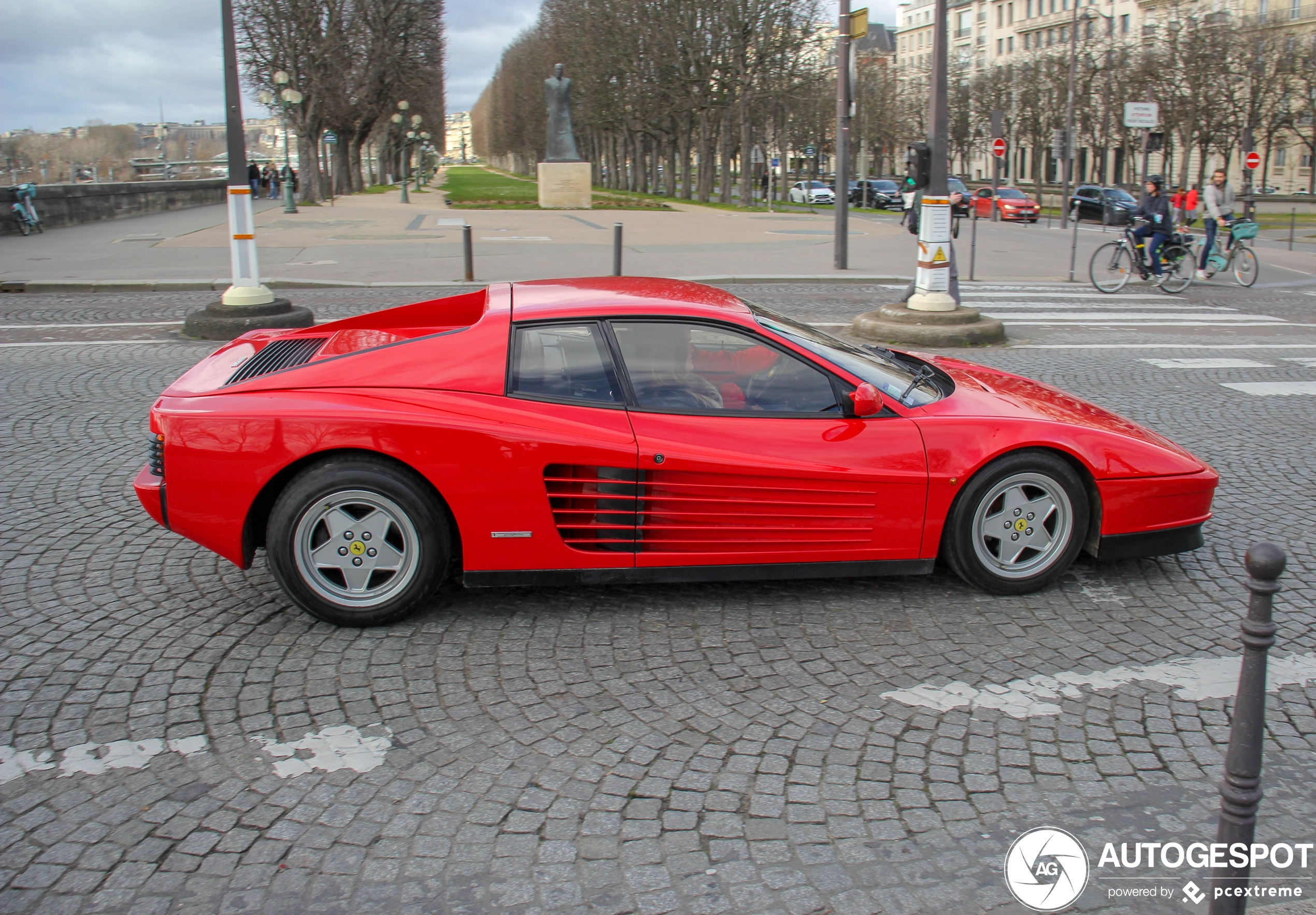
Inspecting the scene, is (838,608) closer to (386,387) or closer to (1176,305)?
(386,387)

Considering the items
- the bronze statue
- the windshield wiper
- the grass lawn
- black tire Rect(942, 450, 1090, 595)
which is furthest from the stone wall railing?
black tire Rect(942, 450, 1090, 595)

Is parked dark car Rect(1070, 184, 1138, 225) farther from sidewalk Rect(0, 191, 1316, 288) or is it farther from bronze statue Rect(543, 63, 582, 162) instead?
bronze statue Rect(543, 63, 582, 162)

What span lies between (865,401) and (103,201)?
35.1m

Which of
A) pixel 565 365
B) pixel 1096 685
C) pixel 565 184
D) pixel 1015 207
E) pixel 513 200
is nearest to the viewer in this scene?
pixel 1096 685

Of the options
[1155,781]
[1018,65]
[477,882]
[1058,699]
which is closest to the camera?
[477,882]

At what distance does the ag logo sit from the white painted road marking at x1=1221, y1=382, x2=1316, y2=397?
750 cm

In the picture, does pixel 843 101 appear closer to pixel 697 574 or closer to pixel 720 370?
pixel 720 370

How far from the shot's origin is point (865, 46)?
140750 mm

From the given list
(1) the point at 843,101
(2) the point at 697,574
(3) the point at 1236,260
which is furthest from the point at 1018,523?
(3) the point at 1236,260

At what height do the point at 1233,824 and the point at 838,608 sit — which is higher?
the point at 1233,824

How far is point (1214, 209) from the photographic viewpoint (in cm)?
1783

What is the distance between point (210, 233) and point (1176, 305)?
22.0 m

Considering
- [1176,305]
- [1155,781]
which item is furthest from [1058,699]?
[1176,305]

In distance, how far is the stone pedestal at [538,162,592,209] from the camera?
1635 inches
